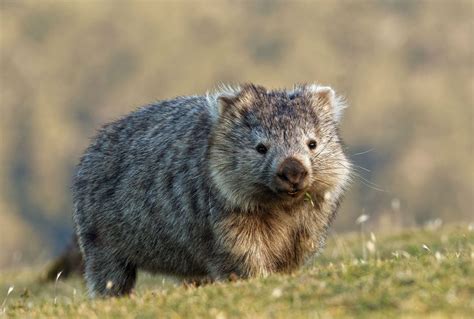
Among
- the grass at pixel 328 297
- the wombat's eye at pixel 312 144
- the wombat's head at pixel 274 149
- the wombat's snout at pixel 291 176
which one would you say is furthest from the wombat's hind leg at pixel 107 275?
the wombat's snout at pixel 291 176

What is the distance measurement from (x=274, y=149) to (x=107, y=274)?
11.9 ft

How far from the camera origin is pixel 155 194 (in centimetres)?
1284

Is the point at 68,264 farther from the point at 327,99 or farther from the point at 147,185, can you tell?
the point at 327,99

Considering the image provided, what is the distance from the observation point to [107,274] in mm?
13508

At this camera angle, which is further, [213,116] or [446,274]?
[213,116]

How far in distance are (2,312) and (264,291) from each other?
10.4 ft

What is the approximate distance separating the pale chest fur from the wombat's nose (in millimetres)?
892

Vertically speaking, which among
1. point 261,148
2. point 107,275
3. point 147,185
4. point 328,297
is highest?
point 261,148

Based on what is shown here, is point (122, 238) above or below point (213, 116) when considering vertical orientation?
below

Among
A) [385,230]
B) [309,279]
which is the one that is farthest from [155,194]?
[385,230]

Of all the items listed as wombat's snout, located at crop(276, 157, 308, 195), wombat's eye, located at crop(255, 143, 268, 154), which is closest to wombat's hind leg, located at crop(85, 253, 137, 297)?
wombat's eye, located at crop(255, 143, 268, 154)

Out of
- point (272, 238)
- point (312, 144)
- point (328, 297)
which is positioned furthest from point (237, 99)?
point (328, 297)

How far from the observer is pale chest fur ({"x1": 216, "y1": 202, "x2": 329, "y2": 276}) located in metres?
11.3

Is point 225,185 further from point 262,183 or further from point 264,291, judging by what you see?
point 264,291
